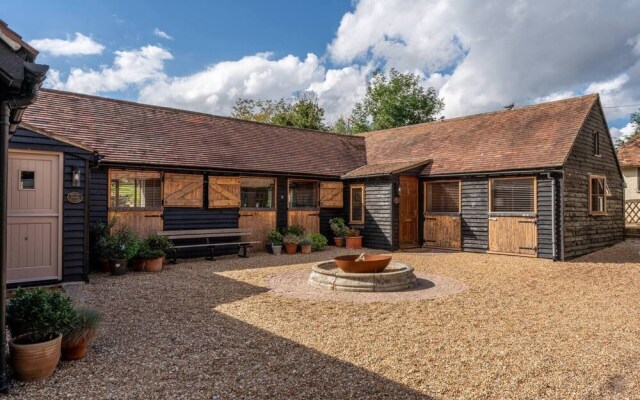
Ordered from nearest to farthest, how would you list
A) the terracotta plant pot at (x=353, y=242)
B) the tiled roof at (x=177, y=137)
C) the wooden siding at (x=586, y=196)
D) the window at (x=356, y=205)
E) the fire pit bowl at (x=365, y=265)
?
1. the fire pit bowl at (x=365, y=265)
2. the tiled roof at (x=177, y=137)
3. the wooden siding at (x=586, y=196)
4. the terracotta plant pot at (x=353, y=242)
5. the window at (x=356, y=205)

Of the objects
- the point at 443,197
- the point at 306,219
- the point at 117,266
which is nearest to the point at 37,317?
the point at 117,266

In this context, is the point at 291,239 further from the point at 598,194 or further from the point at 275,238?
the point at 598,194

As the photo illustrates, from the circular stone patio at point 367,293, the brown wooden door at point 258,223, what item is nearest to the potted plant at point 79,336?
the circular stone patio at point 367,293

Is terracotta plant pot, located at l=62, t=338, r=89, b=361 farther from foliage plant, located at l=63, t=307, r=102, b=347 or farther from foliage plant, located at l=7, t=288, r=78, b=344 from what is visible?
foliage plant, located at l=7, t=288, r=78, b=344

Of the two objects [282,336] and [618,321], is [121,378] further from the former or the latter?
[618,321]

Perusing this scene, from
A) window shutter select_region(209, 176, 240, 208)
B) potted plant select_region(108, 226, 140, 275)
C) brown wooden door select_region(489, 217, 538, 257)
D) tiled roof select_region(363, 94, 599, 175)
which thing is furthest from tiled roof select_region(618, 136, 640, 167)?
potted plant select_region(108, 226, 140, 275)

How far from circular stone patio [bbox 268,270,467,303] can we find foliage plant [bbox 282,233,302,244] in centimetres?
437

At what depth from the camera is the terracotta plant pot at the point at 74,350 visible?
4.15 m

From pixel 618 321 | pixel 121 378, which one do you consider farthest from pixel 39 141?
pixel 618 321

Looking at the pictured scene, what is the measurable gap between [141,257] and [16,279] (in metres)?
2.65

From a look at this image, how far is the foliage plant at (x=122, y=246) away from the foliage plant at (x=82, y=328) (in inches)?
208

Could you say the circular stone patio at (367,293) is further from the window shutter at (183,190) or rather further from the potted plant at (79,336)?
the window shutter at (183,190)

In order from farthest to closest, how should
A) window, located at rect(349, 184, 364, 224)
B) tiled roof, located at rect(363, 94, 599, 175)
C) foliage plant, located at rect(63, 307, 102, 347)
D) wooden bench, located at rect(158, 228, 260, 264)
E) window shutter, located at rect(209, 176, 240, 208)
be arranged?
1. window, located at rect(349, 184, 364, 224)
2. tiled roof, located at rect(363, 94, 599, 175)
3. window shutter, located at rect(209, 176, 240, 208)
4. wooden bench, located at rect(158, 228, 260, 264)
5. foliage plant, located at rect(63, 307, 102, 347)

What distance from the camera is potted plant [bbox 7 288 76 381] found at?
3691mm
